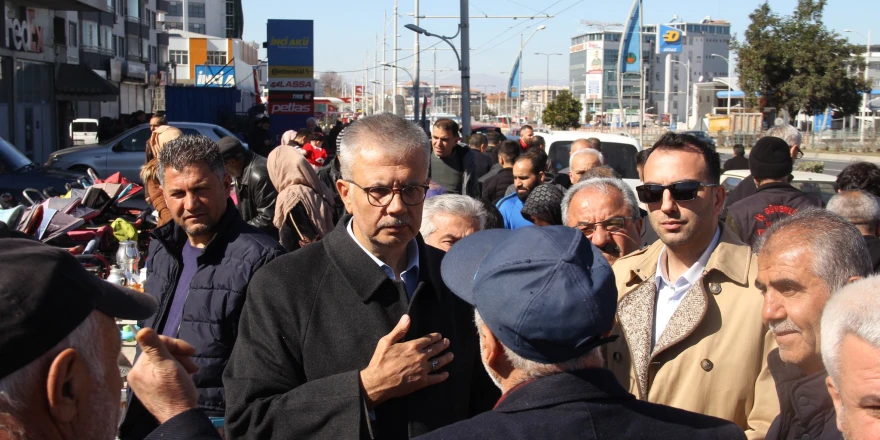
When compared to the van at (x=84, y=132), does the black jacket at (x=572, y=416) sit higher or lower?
lower

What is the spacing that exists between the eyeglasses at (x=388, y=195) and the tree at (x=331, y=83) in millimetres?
157825

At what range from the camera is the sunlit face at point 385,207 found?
281cm

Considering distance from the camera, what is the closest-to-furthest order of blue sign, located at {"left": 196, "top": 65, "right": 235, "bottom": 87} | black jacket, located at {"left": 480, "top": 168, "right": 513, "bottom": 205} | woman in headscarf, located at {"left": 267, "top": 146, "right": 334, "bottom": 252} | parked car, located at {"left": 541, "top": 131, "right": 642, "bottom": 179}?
woman in headscarf, located at {"left": 267, "top": 146, "right": 334, "bottom": 252}, black jacket, located at {"left": 480, "top": 168, "right": 513, "bottom": 205}, parked car, located at {"left": 541, "top": 131, "right": 642, "bottom": 179}, blue sign, located at {"left": 196, "top": 65, "right": 235, "bottom": 87}

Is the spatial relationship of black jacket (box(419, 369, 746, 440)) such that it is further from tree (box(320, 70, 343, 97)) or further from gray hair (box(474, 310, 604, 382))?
tree (box(320, 70, 343, 97))

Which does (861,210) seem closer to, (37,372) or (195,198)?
(195,198)

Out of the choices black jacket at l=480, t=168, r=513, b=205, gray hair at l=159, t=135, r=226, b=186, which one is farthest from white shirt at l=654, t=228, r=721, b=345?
black jacket at l=480, t=168, r=513, b=205

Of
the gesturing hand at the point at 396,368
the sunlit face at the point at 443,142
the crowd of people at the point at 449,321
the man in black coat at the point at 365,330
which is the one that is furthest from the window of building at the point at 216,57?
the gesturing hand at the point at 396,368

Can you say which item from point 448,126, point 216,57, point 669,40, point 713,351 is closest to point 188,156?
point 713,351

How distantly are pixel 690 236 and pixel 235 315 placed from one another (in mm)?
1888

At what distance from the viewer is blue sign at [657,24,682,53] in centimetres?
12612

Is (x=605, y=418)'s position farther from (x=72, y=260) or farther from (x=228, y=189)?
(x=228, y=189)

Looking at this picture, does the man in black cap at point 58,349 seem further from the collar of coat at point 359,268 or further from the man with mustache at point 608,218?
the man with mustache at point 608,218

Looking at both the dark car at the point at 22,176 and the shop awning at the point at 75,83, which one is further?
the shop awning at the point at 75,83

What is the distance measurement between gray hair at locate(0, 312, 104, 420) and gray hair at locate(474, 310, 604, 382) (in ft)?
3.01
